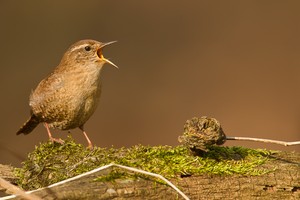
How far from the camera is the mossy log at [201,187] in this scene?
2.51 m

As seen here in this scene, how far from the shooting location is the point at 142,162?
285 centimetres

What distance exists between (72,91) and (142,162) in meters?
1.52

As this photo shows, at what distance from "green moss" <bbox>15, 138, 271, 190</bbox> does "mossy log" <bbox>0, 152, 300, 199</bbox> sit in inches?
1.5

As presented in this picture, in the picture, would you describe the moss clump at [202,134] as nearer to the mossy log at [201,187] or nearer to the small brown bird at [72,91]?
the mossy log at [201,187]

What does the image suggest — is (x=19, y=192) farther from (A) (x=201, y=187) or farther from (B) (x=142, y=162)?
(A) (x=201, y=187)

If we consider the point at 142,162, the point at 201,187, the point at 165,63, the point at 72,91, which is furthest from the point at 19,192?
the point at 165,63

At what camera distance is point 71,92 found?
4.25m

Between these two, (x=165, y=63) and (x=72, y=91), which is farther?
(x=165, y=63)

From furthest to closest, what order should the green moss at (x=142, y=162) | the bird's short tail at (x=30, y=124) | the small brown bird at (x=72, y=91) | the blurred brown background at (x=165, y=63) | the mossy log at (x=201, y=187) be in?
the blurred brown background at (x=165, y=63), the bird's short tail at (x=30, y=124), the small brown bird at (x=72, y=91), the green moss at (x=142, y=162), the mossy log at (x=201, y=187)

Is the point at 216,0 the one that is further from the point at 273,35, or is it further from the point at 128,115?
the point at 128,115

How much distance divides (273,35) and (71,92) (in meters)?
5.44

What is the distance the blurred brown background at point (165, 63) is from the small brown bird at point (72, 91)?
3055 mm

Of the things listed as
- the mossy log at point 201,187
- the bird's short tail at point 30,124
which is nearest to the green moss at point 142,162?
the mossy log at point 201,187

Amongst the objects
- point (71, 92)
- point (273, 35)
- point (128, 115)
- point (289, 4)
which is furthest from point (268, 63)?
point (71, 92)
